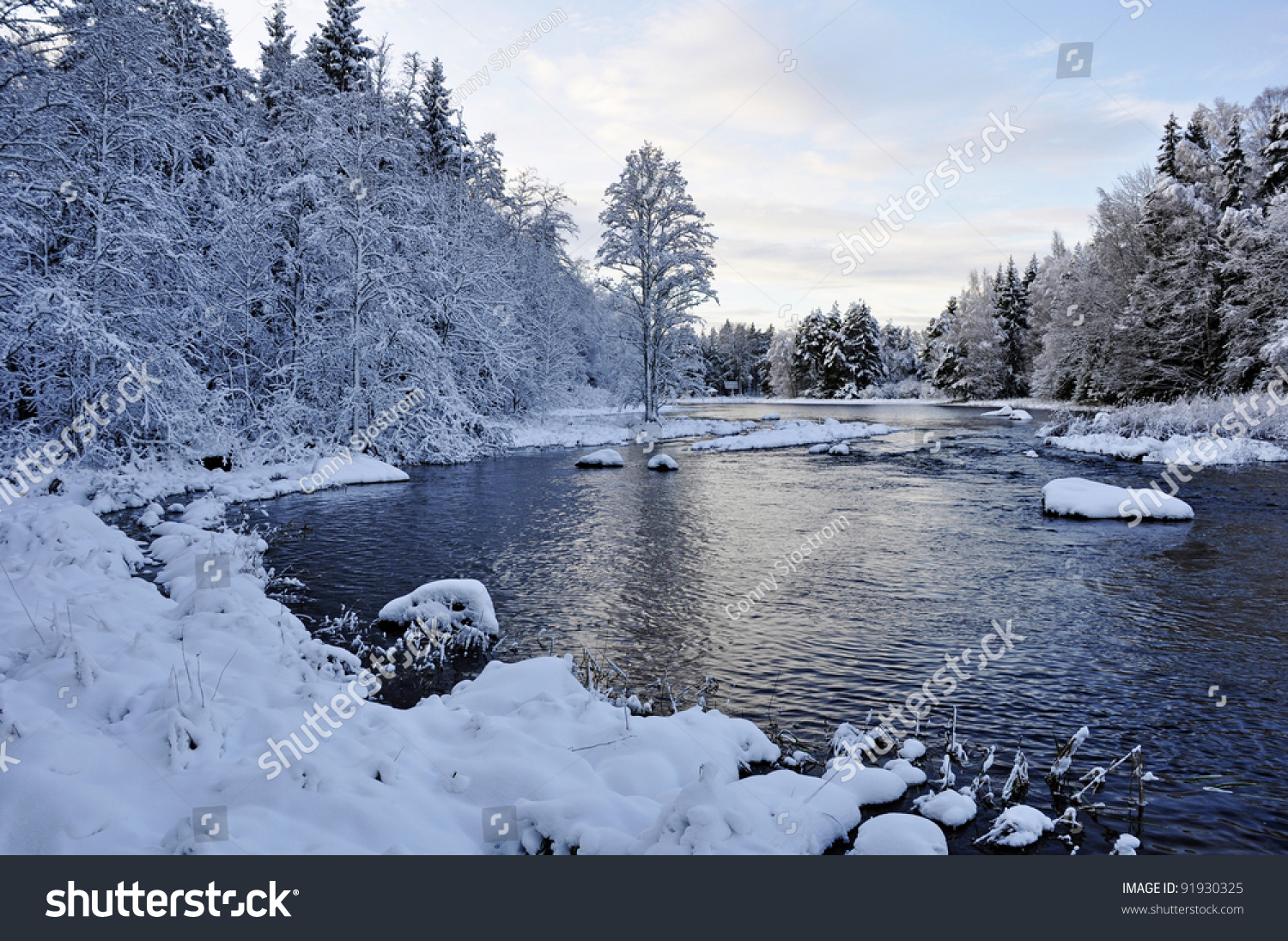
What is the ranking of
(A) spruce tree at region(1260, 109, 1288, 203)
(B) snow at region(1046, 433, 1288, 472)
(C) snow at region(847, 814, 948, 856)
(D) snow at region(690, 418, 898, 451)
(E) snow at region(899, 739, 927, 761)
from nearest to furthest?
1. (C) snow at region(847, 814, 948, 856)
2. (E) snow at region(899, 739, 927, 761)
3. (B) snow at region(1046, 433, 1288, 472)
4. (D) snow at region(690, 418, 898, 451)
5. (A) spruce tree at region(1260, 109, 1288, 203)

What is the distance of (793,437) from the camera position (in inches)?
1261

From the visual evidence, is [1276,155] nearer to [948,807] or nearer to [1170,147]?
[1170,147]

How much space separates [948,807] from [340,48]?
1540 inches

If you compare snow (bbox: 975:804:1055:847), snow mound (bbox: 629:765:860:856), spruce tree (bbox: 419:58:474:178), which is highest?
spruce tree (bbox: 419:58:474:178)

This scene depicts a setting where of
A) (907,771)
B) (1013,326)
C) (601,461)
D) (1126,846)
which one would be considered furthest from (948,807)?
(1013,326)

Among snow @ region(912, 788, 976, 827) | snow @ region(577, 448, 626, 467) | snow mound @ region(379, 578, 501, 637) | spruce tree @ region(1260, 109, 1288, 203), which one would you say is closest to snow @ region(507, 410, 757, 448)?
snow @ region(577, 448, 626, 467)

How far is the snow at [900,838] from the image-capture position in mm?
3900

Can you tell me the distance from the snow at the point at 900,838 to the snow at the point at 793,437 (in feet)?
80.5

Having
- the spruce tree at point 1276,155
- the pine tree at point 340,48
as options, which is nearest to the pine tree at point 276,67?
the pine tree at point 340,48

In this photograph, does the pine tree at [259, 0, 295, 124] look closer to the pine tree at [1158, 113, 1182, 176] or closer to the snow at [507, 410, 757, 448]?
the snow at [507, 410, 757, 448]

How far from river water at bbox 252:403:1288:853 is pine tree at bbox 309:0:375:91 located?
24.1 metres

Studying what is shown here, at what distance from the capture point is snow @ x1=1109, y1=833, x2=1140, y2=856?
4.07 m
